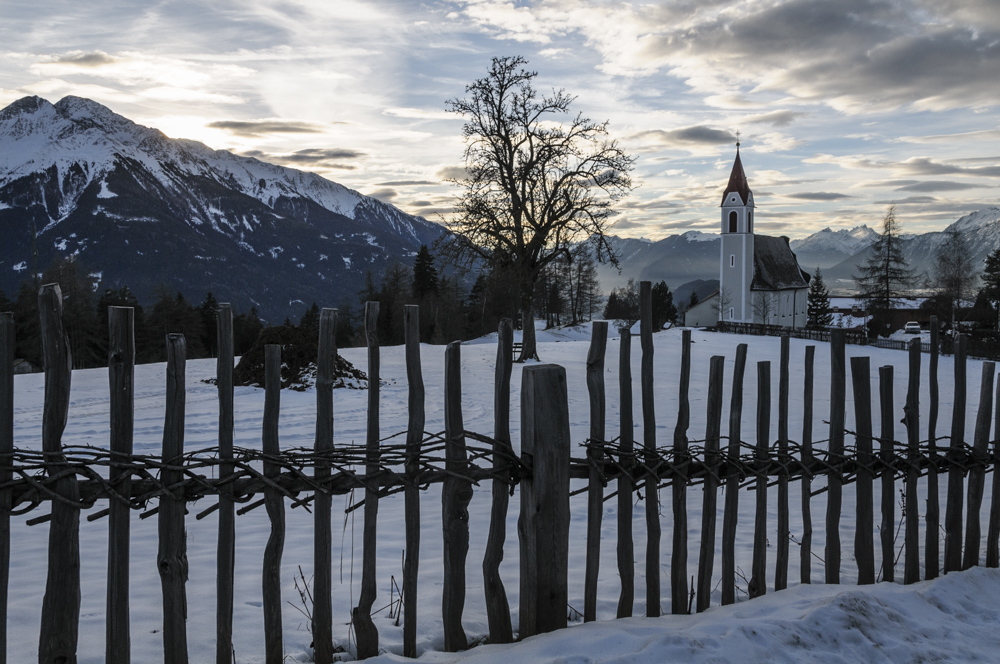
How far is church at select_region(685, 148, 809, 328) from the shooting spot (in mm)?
78562

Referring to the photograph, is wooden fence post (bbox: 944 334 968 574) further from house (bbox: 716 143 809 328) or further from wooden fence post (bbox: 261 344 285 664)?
house (bbox: 716 143 809 328)

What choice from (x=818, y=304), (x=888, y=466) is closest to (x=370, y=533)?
(x=888, y=466)

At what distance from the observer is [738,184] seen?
3132 inches

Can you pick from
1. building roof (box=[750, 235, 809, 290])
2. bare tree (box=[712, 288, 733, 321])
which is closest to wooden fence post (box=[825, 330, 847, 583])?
bare tree (box=[712, 288, 733, 321])

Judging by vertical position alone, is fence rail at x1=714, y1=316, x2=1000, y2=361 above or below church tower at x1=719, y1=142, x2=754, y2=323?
below

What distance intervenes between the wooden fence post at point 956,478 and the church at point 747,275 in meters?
76.9

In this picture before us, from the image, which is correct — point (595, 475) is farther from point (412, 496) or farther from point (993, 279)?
point (993, 279)

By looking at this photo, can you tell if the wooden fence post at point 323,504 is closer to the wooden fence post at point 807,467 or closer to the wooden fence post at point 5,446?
the wooden fence post at point 5,446

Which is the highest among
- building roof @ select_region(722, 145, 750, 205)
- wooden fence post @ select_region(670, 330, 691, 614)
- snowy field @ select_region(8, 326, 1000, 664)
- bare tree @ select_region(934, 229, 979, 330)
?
building roof @ select_region(722, 145, 750, 205)

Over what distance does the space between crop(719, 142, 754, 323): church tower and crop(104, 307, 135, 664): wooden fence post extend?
80868mm

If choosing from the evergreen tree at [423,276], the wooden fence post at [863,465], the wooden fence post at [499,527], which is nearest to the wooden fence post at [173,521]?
the wooden fence post at [499,527]

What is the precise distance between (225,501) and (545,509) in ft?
5.39

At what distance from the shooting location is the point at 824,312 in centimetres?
8356

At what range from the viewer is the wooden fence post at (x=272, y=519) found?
3184mm
